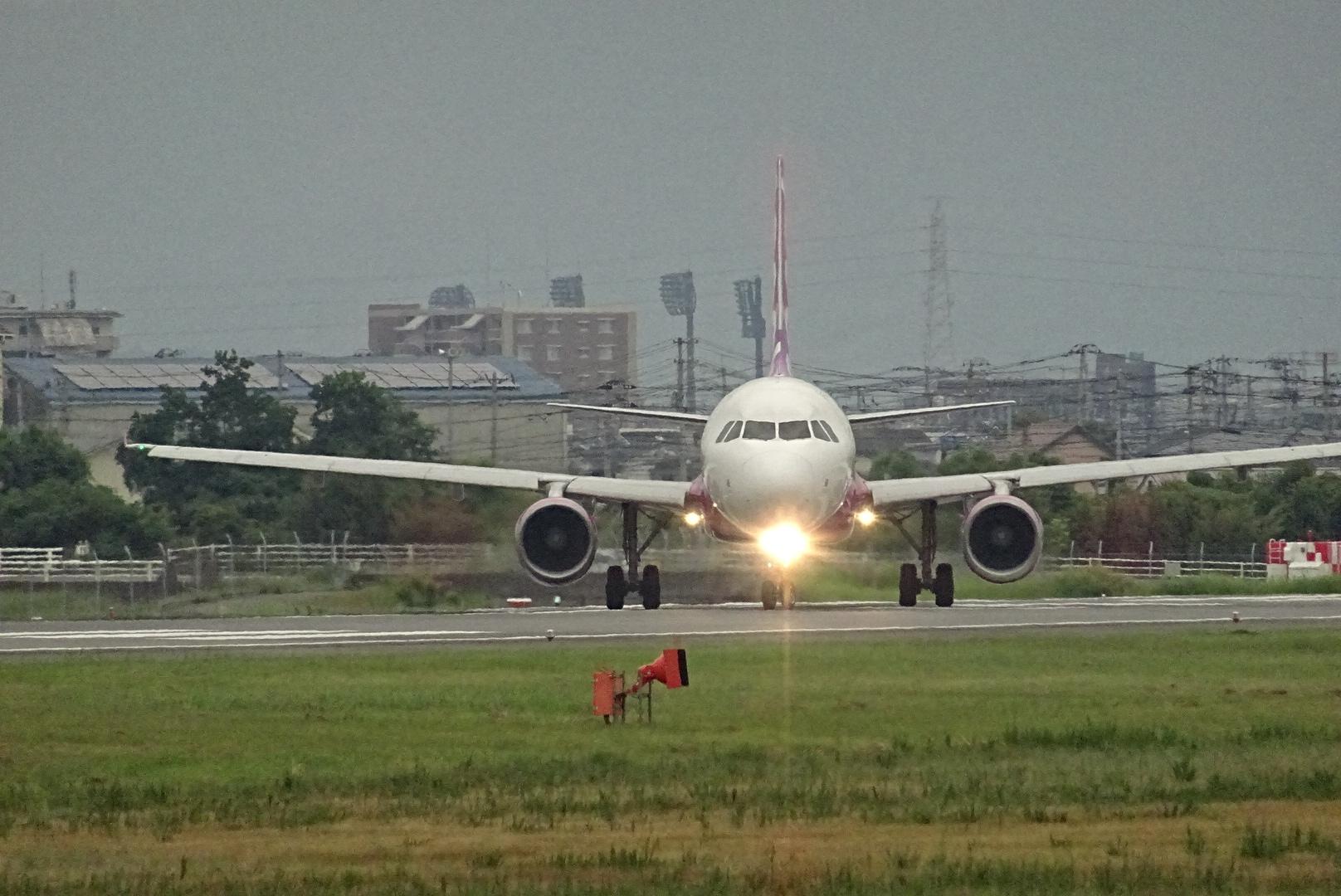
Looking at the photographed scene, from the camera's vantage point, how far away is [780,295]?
181 ft

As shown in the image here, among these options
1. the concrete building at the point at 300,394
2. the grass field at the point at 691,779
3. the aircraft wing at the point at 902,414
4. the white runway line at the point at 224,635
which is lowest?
the grass field at the point at 691,779

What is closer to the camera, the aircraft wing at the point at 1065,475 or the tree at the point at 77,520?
the aircraft wing at the point at 1065,475

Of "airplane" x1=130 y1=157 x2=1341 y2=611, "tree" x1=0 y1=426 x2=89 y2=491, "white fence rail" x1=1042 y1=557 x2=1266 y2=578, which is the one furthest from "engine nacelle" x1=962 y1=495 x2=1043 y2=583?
"tree" x1=0 y1=426 x2=89 y2=491

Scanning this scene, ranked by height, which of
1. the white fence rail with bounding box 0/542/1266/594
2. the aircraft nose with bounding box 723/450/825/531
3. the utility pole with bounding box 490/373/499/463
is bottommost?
the white fence rail with bounding box 0/542/1266/594

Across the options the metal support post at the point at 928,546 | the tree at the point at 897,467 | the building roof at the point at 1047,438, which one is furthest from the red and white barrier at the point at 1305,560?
the building roof at the point at 1047,438

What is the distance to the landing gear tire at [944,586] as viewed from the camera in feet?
160

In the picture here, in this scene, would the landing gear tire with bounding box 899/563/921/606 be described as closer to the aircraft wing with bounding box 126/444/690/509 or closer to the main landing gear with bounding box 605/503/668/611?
the aircraft wing with bounding box 126/444/690/509

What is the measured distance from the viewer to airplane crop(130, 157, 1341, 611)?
143 ft

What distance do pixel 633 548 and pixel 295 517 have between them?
1794cm

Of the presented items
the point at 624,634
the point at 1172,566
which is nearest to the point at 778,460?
the point at 624,634

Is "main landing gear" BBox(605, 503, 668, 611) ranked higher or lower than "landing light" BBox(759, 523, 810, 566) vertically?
lower

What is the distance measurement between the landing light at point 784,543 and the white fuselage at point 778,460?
0.63 ft

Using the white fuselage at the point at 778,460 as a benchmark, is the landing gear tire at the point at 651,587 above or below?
below

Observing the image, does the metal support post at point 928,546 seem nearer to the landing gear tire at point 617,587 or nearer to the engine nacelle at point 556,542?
the landing gear tire at point 617,587
